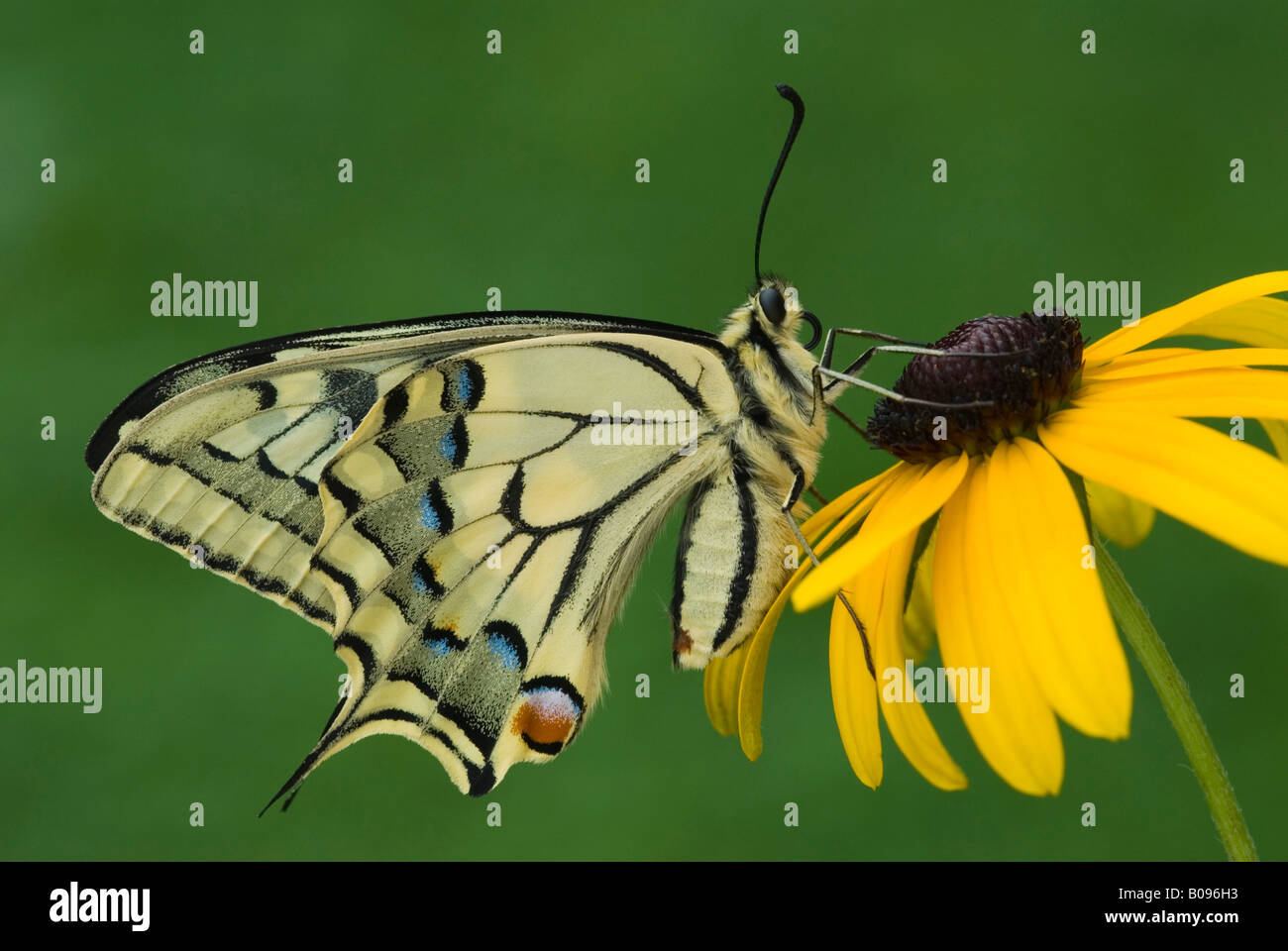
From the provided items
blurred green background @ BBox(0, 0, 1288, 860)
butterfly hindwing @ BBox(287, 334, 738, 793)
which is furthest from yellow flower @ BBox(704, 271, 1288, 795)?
blurred green background @ BBox(0, 0, 1288, 860)

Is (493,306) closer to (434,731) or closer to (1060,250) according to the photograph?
(1060,250)

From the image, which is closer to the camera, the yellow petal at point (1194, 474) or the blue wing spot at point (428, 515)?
the yellow petal at point (1194, 474)

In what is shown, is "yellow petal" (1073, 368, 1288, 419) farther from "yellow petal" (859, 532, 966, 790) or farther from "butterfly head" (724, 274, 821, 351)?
"butterfly head" (724, 274, 821, 351)

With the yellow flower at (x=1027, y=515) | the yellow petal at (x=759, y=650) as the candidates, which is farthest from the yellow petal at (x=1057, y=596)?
the yellow petal at (x=759, y=650)

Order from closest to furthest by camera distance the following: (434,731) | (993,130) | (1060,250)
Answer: (434,731) < (1060,250) < (993,130)

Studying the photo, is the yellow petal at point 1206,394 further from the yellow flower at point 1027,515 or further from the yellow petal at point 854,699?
the yellow petal at point 854,699

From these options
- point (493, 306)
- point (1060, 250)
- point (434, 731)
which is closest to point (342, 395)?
point (434, 731)

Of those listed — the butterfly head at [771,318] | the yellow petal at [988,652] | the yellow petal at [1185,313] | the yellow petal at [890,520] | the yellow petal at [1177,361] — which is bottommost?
the yellow petal at [988,652]
